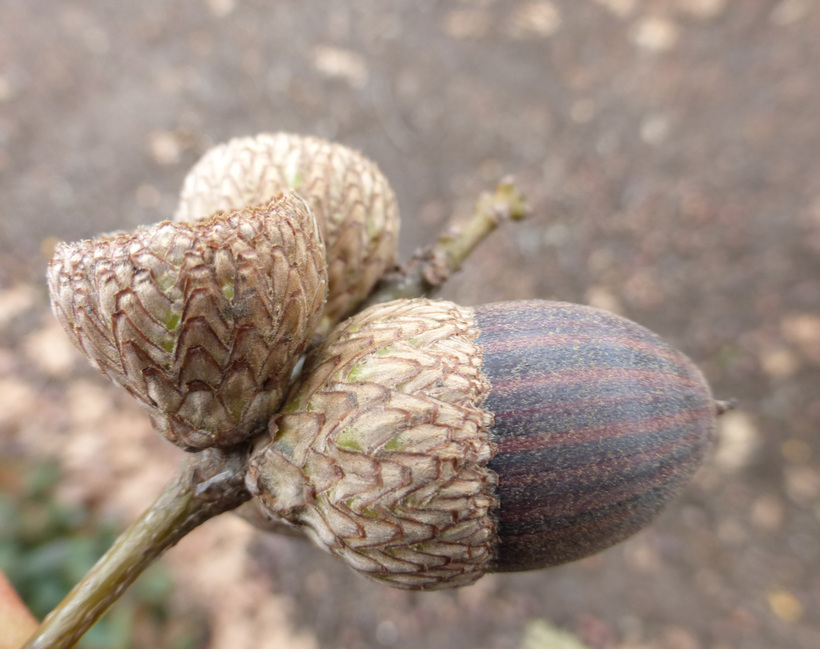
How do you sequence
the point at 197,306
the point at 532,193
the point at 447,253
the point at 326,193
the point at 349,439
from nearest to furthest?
the point at 197,306
the point at 349,439
the point at 326,193
the point at 447,253
the point at 532,193

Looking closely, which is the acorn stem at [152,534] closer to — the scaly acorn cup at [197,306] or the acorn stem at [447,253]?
the scaly acorn cup at [197,306]

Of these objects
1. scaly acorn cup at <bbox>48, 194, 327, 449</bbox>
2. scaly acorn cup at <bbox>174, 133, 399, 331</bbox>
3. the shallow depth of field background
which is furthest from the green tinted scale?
the shallow depth of field background

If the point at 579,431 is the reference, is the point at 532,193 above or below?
below

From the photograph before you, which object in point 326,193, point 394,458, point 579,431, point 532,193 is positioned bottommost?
point 532,193

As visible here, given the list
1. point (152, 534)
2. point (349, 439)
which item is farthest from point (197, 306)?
point (152, 534)

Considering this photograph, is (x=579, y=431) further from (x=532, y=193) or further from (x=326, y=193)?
(x=532, y=193)

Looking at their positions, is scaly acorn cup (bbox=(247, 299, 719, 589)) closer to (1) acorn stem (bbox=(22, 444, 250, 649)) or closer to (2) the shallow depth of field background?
(1) acorn stem (bbox=(22, 444, 250, 649))

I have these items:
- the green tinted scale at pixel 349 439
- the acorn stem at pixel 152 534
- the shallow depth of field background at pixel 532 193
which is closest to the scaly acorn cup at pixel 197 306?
the acorn stem at pixel 152 534
